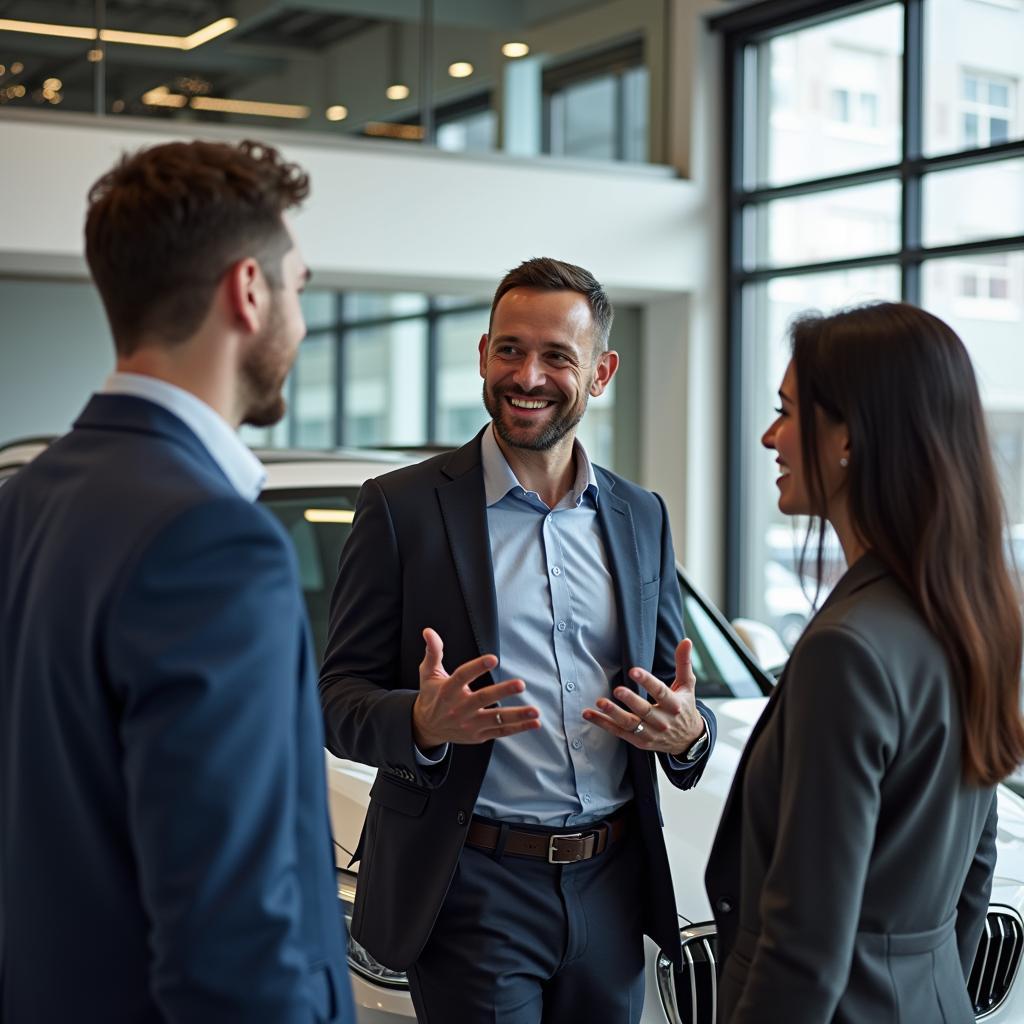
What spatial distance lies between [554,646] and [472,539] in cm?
21

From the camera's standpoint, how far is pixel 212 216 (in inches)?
53.6

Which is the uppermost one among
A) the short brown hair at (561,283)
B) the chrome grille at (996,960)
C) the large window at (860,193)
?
the large window at (860,193)

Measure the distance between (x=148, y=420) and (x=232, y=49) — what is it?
679 cm

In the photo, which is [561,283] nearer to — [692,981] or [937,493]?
[937,493]

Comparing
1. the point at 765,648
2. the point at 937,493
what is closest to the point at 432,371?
the point at 765,648

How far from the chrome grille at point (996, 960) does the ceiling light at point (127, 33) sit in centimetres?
646

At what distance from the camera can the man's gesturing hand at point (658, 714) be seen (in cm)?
198

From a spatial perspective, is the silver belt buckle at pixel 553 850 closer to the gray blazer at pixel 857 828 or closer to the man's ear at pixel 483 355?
the gray blazer at pixel 857 828

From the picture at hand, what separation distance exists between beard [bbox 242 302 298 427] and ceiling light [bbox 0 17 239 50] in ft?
21.3

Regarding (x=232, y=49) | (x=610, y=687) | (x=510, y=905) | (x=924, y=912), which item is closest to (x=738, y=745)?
(x=610, y=687)

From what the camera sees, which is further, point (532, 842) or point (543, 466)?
point (543, 466)

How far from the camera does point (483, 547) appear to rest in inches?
85.7

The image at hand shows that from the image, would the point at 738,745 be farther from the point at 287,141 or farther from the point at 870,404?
the point at 287,141

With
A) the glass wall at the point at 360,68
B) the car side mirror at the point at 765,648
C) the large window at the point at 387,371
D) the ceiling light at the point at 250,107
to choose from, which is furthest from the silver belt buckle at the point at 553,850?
the large window at the point at 387,371
